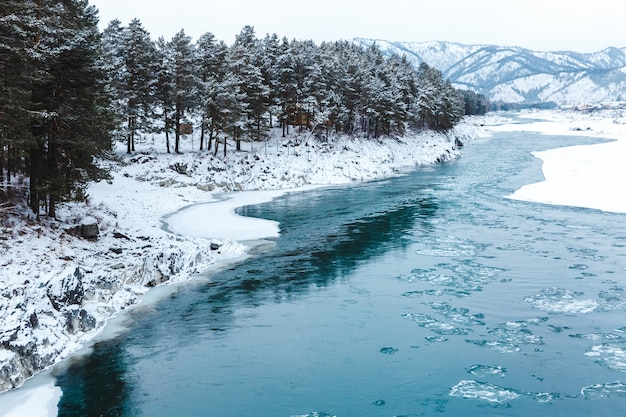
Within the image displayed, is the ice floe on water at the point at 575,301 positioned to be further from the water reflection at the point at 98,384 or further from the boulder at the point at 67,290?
the boulder at the point at 67,290

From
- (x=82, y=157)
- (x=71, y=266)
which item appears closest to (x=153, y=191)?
(x=82, y=157)

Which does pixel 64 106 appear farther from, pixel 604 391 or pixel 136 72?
pixel 136 72

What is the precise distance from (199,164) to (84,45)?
108 ft

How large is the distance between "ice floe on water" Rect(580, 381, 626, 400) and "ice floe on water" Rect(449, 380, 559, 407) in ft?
2.90

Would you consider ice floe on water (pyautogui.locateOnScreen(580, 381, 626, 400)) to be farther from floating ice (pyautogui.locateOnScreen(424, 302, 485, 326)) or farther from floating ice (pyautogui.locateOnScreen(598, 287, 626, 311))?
floating ice (pyautogui.locateOnScreen(598, 287, 626, 311))

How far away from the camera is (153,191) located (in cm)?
4669

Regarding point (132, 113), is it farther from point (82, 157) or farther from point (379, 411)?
point (379, 411)

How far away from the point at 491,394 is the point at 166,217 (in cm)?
3044

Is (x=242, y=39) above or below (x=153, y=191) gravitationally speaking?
above

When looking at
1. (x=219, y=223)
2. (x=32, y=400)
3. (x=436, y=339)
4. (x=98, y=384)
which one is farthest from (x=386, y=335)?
(x=219, y=223)

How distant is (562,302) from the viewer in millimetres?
20047

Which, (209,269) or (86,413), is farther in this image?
(209,269)

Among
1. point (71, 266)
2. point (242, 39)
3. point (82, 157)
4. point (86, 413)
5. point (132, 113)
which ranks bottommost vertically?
point (86, 413)

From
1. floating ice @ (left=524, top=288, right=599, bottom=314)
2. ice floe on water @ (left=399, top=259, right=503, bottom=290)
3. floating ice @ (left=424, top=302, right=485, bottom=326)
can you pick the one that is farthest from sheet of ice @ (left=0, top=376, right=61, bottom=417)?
floating ice @ (left=524, top=288, right=599, bottom=314)
